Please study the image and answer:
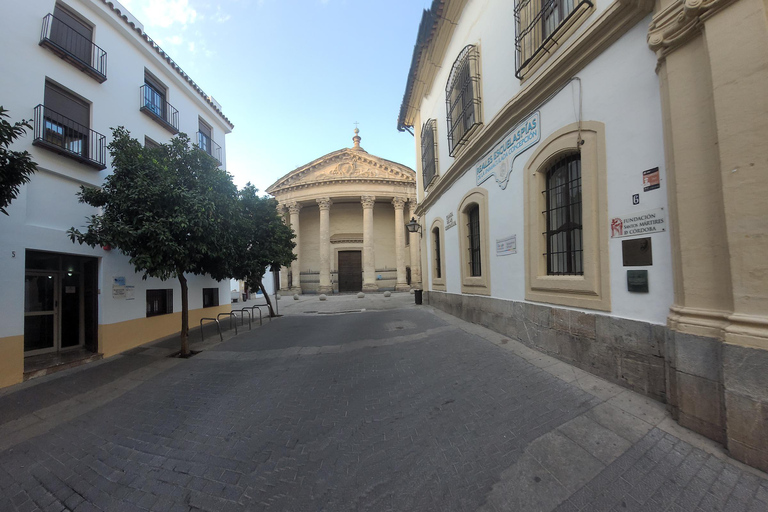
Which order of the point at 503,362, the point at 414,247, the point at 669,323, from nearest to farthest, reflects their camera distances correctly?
the point at 669,323
the point at 503,362
the point at 414,247

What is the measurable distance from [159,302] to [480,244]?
1007cm

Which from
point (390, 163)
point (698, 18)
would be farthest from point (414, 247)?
point (698, 18)

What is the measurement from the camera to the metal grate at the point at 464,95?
709cm

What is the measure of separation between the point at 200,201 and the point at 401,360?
523cm

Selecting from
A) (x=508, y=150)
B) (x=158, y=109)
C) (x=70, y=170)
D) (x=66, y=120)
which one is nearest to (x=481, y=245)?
(x=508, y=150)

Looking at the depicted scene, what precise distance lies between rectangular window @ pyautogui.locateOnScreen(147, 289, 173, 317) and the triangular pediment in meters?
19.4

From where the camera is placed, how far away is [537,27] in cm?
509

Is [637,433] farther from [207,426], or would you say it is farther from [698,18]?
[207,426]

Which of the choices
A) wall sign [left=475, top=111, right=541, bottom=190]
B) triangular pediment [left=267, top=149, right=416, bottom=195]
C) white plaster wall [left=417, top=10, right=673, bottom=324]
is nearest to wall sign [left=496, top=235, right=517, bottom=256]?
white plaster wall [left=417, top=10, right=673, bottom=324]

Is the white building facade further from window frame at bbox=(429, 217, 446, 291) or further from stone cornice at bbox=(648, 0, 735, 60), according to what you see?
stone cornice at bbox=(648, 0, 735, 60)

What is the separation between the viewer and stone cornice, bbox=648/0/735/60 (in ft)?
8.21

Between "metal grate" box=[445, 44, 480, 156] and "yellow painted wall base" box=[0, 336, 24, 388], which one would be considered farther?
"metal grate" box=[445, 44, 480, 156]

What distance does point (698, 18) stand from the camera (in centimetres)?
257

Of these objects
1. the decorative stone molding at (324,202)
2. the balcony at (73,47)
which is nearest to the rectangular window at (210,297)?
the balcony at (73,47)
